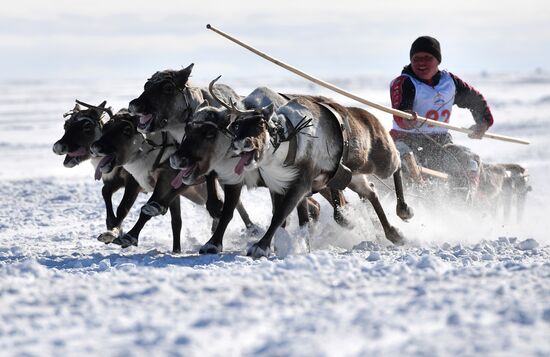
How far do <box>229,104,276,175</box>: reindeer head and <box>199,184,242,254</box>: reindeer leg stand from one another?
678mm

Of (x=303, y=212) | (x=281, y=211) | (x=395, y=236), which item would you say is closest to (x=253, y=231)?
(x=303, y=212)

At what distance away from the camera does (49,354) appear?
13.0ft

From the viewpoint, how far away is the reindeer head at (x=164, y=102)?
7480mm

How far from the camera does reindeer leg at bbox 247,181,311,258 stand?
23.6ft

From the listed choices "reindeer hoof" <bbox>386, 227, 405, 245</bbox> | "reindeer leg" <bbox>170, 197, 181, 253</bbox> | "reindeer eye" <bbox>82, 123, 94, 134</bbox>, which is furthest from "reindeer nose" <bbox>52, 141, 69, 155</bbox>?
"reindeer hoof" <bbox>386, 227, 405, 245</bbox>

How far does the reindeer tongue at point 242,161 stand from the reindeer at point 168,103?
A: 900 mm

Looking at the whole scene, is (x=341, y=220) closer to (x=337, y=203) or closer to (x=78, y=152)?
(x=337, y=203)

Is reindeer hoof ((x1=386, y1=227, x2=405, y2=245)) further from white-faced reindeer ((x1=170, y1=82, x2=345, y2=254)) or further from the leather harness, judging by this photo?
white-faced reindeer ((x1=170, y1=82, x2=345, y2=254))

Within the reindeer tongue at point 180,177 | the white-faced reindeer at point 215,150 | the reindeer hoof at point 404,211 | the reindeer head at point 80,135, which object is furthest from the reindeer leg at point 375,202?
the reindeer head at point 80,135

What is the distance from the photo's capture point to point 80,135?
805 centimetres

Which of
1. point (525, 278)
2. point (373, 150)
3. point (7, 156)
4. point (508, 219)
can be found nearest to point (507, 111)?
point (7, 156)

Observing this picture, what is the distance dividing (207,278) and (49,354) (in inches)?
62.6

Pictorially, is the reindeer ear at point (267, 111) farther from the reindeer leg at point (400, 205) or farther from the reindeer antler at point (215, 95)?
the reindeer leg at point (400, 205)

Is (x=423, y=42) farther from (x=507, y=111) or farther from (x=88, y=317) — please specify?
(x=507, y=111)
